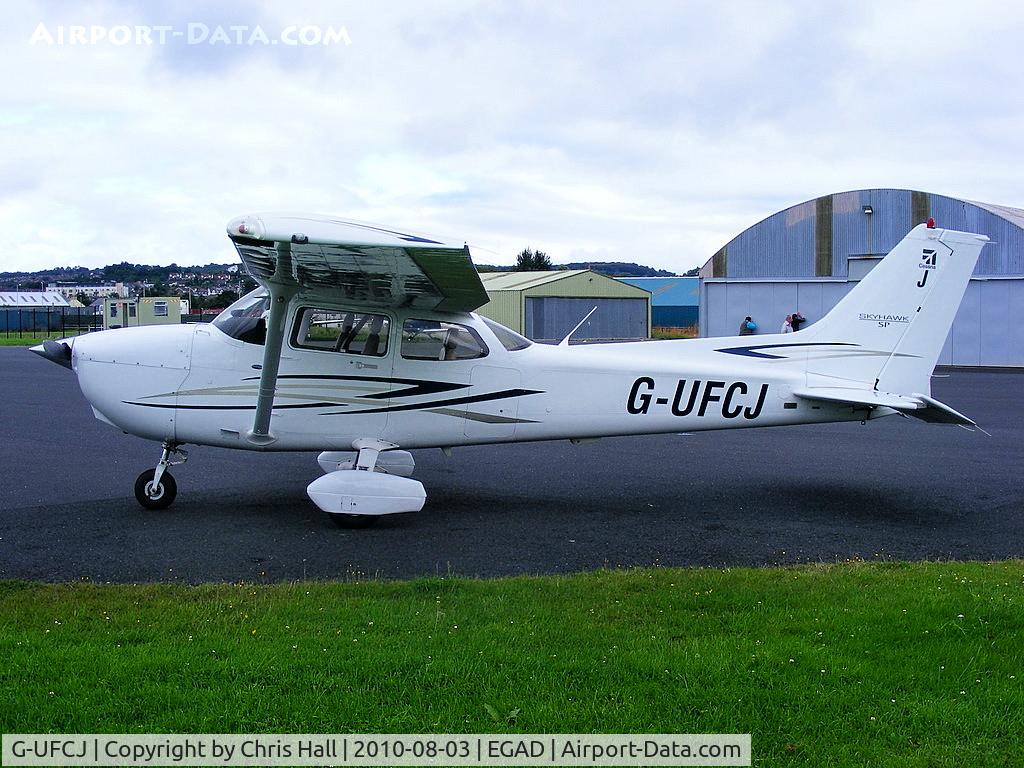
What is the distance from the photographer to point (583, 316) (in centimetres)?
4931

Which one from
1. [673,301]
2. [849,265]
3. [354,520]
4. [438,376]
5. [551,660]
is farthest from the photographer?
[673,301]

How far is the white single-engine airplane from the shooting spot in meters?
8.44

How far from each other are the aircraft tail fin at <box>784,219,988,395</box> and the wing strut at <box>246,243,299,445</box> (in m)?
4.86

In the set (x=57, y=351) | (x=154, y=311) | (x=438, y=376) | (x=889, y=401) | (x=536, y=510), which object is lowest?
(x=536, y=510)

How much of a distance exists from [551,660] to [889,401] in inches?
218

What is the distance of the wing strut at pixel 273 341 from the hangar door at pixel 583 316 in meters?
36.7

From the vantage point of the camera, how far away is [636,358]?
898 cm

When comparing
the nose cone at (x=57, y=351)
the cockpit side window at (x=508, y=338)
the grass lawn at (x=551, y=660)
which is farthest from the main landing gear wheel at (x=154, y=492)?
the cockpit side window at (x=508, y=338)

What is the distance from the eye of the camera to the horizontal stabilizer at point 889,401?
8.74m

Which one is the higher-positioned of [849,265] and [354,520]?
[849,265]

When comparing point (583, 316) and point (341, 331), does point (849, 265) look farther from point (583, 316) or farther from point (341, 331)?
point (341, 331)

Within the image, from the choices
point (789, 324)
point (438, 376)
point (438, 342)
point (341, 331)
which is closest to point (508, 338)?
point (438, 342)

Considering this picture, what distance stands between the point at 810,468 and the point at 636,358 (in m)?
3.44

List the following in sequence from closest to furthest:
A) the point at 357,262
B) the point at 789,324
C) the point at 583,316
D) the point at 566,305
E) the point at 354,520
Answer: the point at 357,262
the point at 354,520
the point at 789,324
the point at 566,305
the point at 583,316
